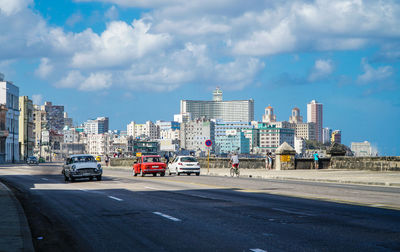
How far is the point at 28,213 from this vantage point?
15539 millimetres

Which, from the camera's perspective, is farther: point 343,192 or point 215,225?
point 343,192

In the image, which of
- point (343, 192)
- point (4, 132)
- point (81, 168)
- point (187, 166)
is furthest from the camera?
point (4, 132)

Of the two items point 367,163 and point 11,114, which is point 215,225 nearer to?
point 367,163

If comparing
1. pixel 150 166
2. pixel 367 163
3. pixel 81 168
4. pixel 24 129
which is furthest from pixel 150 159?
pixel 24 129

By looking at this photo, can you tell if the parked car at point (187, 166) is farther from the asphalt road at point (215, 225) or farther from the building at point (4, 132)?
the building at point (4, 132)

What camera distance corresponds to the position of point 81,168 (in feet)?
110

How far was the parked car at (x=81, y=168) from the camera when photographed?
3325 centimetres

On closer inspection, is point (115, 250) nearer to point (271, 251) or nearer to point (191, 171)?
point (271, 251)

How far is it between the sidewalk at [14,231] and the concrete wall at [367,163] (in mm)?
30856

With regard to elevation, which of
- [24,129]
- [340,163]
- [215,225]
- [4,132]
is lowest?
[340,163]

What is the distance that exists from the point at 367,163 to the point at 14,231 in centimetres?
3662

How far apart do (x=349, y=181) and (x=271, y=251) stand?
78.6 feet

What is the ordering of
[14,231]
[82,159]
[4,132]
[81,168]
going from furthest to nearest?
[4,132] < [82,159] < [81,168] < [14,231]

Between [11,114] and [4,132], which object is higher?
[11,114]
